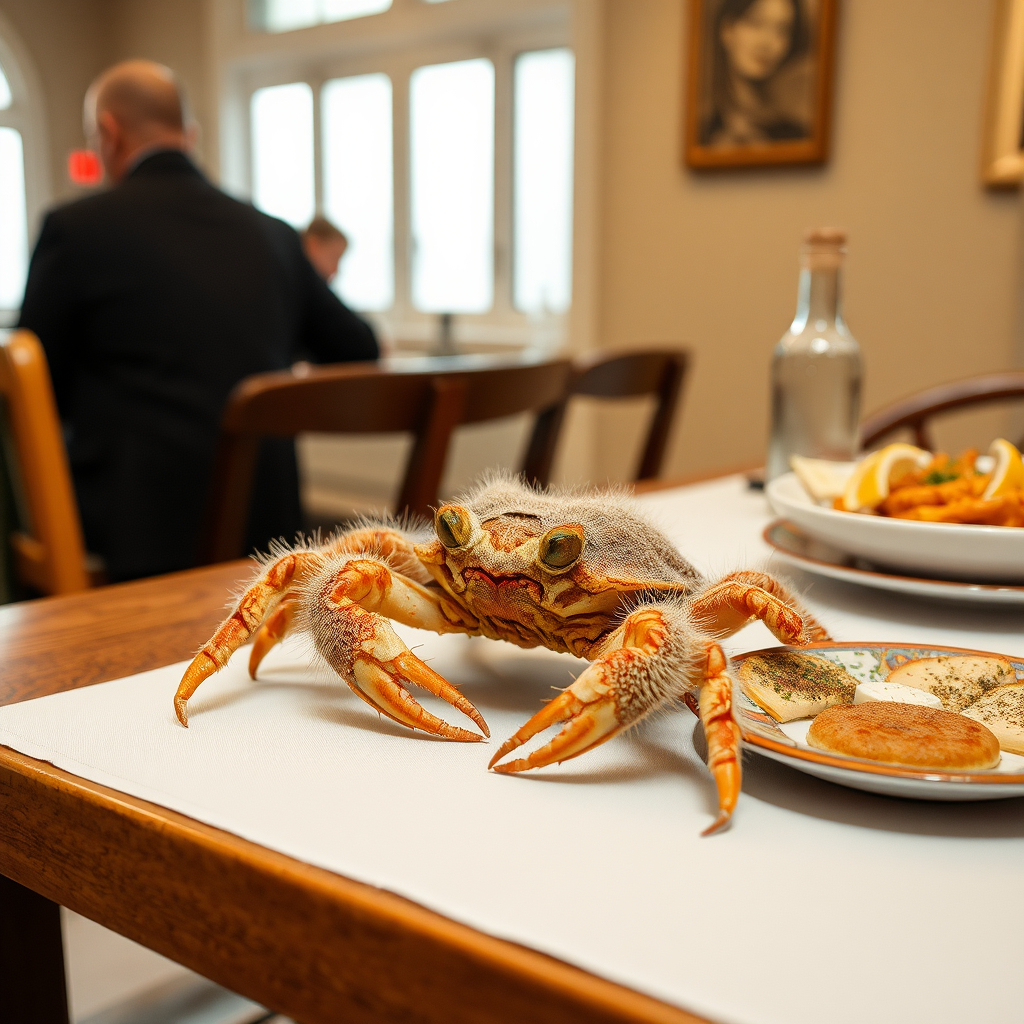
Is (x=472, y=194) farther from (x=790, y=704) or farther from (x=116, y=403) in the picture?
(x=790, y=704)

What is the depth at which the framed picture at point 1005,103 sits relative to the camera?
104 inches

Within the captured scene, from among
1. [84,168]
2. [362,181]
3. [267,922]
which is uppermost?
[84,168]

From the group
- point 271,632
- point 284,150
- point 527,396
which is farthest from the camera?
point 284,150

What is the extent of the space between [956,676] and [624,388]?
4.51 ft

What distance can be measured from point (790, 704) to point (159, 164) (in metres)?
2.16

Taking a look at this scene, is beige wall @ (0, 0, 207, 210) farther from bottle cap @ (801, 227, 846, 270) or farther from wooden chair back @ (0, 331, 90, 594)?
bottle cap @ (801, 227, 846, 270)

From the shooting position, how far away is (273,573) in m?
0.49

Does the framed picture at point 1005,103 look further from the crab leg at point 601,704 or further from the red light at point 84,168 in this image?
the red light at point 84,168

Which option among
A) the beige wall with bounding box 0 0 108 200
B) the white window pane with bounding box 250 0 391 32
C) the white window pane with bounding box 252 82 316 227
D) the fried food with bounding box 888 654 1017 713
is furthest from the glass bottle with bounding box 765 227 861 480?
the beige wall with bounding box 0 0 108 200

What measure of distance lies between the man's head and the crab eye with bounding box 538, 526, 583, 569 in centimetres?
217

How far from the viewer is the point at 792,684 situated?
0.45 m

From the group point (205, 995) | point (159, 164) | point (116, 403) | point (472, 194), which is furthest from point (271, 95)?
point (205, 995)

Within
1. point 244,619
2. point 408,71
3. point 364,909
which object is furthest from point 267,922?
point 408,71

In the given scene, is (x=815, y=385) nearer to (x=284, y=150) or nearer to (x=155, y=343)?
(x=155, y=343)
